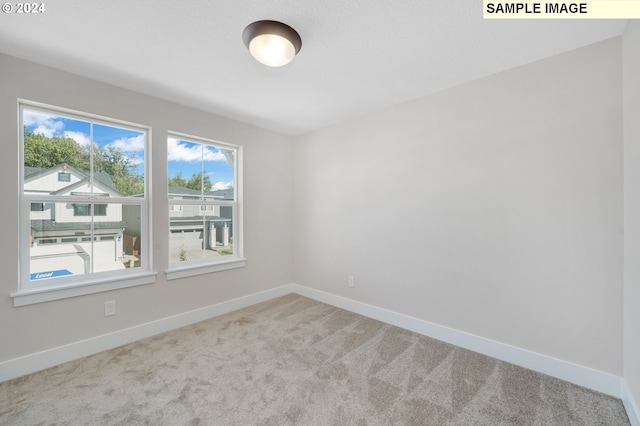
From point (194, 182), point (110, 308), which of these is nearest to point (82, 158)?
point (194, 182)

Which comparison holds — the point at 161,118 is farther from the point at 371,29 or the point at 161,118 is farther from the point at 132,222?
the point at 371,29

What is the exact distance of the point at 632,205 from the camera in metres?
1.56

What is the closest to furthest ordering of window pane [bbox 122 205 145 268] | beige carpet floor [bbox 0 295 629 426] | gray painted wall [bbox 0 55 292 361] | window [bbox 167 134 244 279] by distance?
beige carpet floor [bbox 0 295 629 426], gray painted wall [bbox 0 55 292 361], window pane [bbox 122 205 145 268], window [bbox 167 134 244 279]

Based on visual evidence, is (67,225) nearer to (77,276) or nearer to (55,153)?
(77,276)

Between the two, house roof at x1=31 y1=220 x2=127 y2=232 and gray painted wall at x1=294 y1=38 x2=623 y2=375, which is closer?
gray painted wall at x1=294 y1=38 x2=623 y2=375

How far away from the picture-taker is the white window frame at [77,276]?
6.63 feet

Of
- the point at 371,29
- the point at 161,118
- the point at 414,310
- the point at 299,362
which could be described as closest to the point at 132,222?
the point at 161,118

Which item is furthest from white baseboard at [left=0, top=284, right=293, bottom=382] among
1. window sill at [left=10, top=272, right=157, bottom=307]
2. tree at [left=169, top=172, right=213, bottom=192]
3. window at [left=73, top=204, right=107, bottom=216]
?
tree at [left=169, top=172, right=213, bottom=192]

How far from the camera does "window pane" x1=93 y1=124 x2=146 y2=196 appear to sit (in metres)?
2.41

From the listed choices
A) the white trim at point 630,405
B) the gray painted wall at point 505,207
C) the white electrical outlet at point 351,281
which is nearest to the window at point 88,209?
the gray painted wall at point 505,207

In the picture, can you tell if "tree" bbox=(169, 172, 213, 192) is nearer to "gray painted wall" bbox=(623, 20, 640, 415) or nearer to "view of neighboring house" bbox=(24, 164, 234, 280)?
"view of neighboring house" bbox=(24, 164, 234, 280)

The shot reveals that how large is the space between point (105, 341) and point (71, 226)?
1062 mm

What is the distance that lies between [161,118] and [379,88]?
2243 mm

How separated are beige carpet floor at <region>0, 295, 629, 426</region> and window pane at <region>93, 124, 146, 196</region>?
1.50 meters
